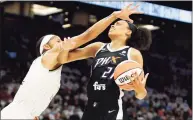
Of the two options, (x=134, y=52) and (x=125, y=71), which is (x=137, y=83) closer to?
(x=125, y=71)

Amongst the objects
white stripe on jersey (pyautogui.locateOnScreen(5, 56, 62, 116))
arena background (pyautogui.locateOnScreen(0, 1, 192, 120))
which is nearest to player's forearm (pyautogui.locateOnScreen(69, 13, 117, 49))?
white stripe on jersey (pyautogui.locateOnScreen(5, 56, 62, 116))

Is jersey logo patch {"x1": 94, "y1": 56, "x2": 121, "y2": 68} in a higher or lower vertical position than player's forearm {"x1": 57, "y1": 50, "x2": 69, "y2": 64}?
lower

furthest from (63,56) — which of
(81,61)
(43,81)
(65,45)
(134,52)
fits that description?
(81,61)

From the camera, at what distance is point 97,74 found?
4.25 metres

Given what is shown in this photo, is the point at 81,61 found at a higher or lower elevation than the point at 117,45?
lower

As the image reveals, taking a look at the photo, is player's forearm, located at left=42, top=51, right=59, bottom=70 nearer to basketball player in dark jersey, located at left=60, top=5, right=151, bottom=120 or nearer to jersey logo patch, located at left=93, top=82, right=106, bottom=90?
basketball player in dark jersey, located at left=60, top=5, right=151, bottom=120

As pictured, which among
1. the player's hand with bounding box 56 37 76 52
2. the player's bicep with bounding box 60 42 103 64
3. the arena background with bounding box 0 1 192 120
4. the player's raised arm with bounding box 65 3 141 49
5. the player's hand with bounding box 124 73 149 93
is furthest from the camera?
the arena background with bounding box 0 1 192 120

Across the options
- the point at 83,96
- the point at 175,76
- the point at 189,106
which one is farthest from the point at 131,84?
the point at 175,76

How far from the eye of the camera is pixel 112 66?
13.8 ft

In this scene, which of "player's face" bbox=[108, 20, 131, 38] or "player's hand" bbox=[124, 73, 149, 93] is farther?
"player's face" bbox=[108, 20, 131, 38]

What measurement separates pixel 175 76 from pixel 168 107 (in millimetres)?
3579

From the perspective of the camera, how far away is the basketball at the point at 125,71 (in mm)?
3973

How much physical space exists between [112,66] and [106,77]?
12cm

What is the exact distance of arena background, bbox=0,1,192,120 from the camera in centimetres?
1401
